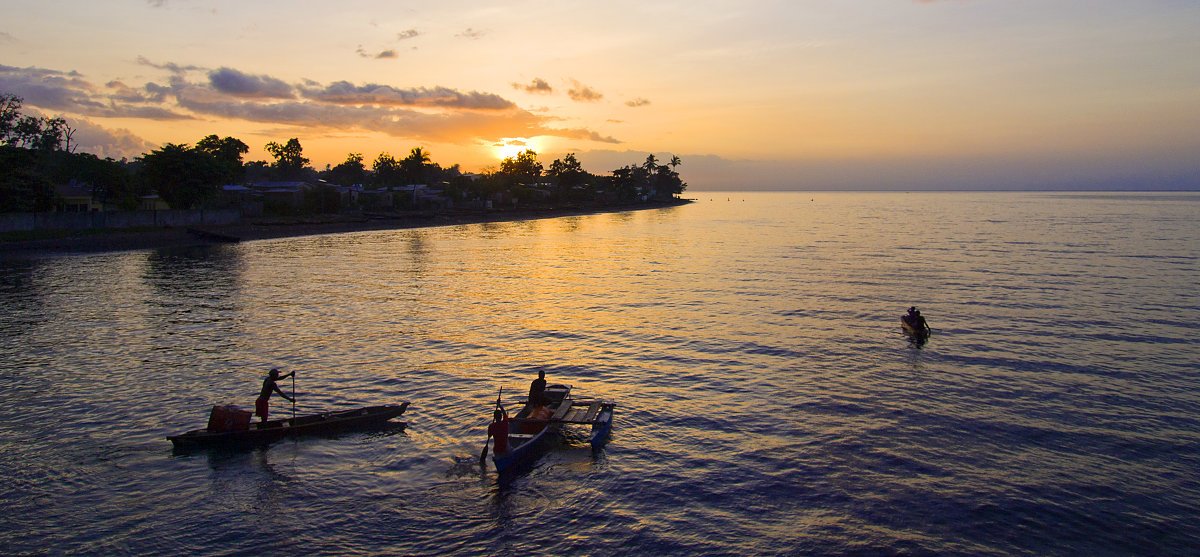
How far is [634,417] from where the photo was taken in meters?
20.9

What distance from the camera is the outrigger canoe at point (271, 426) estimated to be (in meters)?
17.8

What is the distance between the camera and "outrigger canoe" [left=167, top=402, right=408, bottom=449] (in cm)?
1781

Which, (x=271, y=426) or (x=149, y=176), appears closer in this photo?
(x=271, y=426)

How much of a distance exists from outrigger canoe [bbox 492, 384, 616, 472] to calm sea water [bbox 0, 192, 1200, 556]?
555 millimetres

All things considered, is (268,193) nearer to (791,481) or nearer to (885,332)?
(885,332)

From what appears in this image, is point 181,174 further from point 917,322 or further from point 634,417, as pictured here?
point 917,322

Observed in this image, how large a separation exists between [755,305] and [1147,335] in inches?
764

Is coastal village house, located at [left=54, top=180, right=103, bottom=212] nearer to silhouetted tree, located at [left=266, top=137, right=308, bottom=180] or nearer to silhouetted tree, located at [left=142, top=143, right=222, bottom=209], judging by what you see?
silhouetted tree, located at [left=142, top=143, right=222, bottom=209]

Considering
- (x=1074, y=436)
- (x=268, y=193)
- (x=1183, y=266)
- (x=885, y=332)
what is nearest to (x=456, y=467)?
(x=1074, y=436)

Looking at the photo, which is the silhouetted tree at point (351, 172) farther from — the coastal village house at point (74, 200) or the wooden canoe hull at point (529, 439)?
the wooden canoe hull at point (529, 439)

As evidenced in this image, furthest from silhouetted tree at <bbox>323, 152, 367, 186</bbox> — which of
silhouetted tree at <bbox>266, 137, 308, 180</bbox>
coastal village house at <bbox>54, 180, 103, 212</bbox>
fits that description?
coastal village house at <bbox>54, 180, 103, 212</bbox>

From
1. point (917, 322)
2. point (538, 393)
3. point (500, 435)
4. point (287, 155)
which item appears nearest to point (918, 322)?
point (917, 322)

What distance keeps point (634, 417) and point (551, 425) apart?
3.19m

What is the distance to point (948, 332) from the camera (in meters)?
32.9
